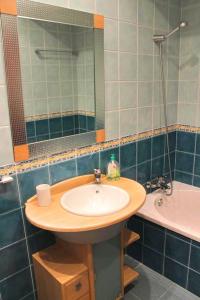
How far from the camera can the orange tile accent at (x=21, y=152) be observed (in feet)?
4.48

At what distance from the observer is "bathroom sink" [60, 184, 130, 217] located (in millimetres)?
1528

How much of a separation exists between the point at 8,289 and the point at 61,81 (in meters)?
1.28

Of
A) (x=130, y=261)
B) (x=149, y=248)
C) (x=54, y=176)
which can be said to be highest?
(x=54, y=176)

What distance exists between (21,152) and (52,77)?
0.48m

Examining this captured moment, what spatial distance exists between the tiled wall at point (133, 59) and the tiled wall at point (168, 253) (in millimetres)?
781

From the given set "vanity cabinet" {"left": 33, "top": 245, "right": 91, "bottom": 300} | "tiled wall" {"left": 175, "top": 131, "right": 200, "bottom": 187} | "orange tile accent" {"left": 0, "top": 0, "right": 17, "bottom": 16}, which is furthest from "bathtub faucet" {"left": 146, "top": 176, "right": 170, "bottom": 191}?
"orange tile accent" {"left": 0, "top": 0, "right": 17, "bottom": 16}

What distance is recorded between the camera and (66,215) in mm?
1285

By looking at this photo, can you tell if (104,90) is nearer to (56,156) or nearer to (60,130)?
(60,130)

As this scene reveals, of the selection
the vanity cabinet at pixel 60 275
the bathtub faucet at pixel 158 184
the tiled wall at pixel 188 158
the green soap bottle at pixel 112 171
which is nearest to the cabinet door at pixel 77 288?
the vanity cabinet at pixel 60 275

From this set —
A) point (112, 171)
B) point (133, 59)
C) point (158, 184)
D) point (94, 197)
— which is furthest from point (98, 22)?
point (158, 184)

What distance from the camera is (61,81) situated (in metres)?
1.55

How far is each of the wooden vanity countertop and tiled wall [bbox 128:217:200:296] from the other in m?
0.53

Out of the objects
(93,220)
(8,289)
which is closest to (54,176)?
(93,220)

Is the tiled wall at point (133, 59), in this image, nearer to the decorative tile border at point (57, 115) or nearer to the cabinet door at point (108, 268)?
the decorative tile border at point (57, 115)
